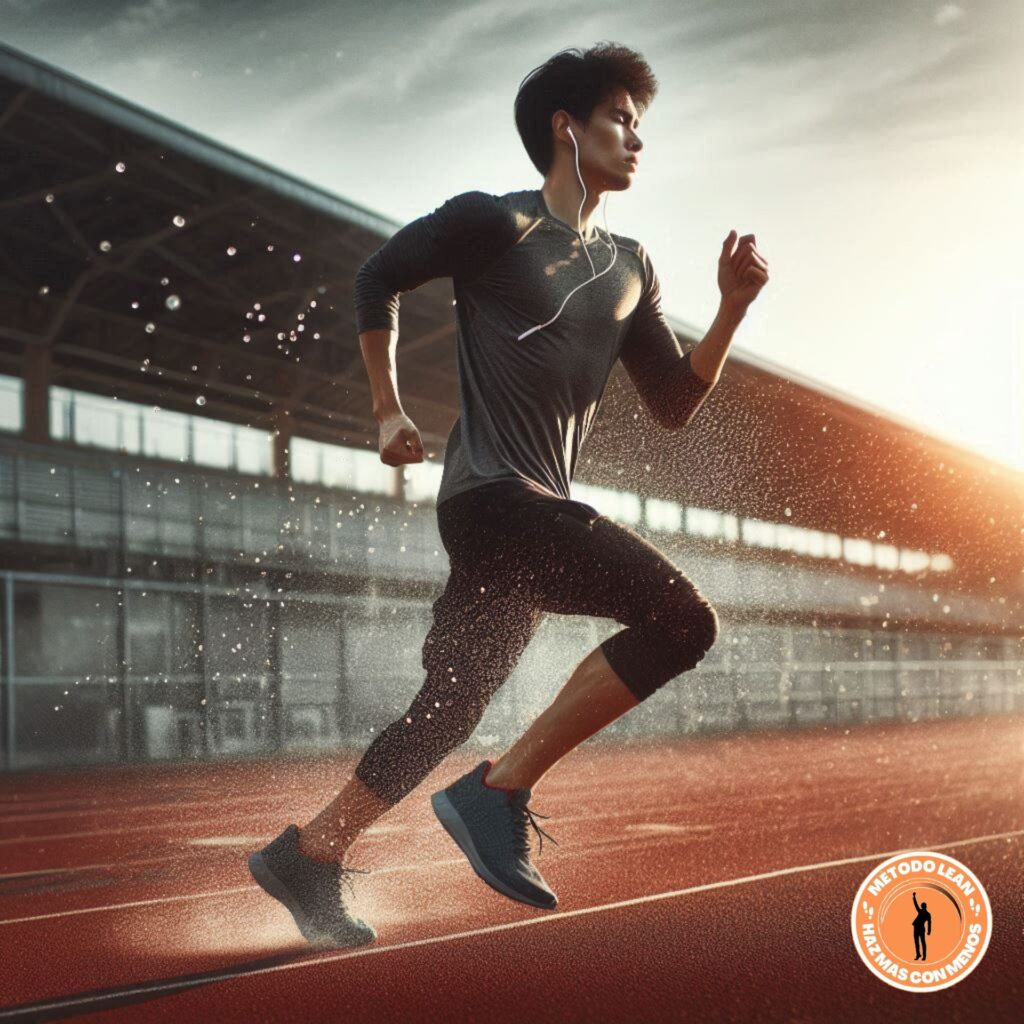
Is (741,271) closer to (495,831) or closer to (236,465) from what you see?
(495,831)

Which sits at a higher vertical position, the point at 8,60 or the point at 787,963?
the point at 8,60

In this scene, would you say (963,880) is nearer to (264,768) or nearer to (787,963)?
(787,963)

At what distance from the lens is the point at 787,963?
233 cm

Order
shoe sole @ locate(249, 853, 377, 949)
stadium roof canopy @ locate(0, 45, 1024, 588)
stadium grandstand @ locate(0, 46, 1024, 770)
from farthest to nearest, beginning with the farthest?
stadium grandstand @ locate(0, 46, 1024, 770) → stadium roof canopy @ locate(0, 45, 1024, 588) → shoe sole @ locate(249, 853, 377, 949)

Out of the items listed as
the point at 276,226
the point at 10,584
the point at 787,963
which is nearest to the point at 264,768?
the point at 10,584

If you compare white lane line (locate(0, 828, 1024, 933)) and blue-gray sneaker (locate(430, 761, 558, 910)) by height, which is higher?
blue-gray sneaker (locate(430, 761, 558, 910))

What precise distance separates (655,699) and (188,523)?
10.6 m

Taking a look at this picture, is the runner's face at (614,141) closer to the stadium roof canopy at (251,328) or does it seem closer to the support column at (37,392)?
the stadium roof canopy at (251,328)

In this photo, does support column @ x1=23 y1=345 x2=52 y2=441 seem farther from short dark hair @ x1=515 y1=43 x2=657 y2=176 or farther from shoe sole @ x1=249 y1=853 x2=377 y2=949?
short dark hair @ x1=515 y1=43 x2=657 y2=176

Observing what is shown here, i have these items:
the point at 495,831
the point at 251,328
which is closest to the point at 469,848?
the point at 495,831

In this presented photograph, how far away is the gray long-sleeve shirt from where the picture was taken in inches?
85.6

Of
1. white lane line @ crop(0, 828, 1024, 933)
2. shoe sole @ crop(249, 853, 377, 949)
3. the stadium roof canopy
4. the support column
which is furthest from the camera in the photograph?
the support column

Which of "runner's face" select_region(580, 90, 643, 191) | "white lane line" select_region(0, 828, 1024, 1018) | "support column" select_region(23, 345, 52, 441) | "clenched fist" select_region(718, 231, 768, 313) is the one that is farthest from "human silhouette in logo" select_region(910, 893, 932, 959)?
"support column" select_region(23, 345, 52, 441)

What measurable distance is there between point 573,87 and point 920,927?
160 cm
